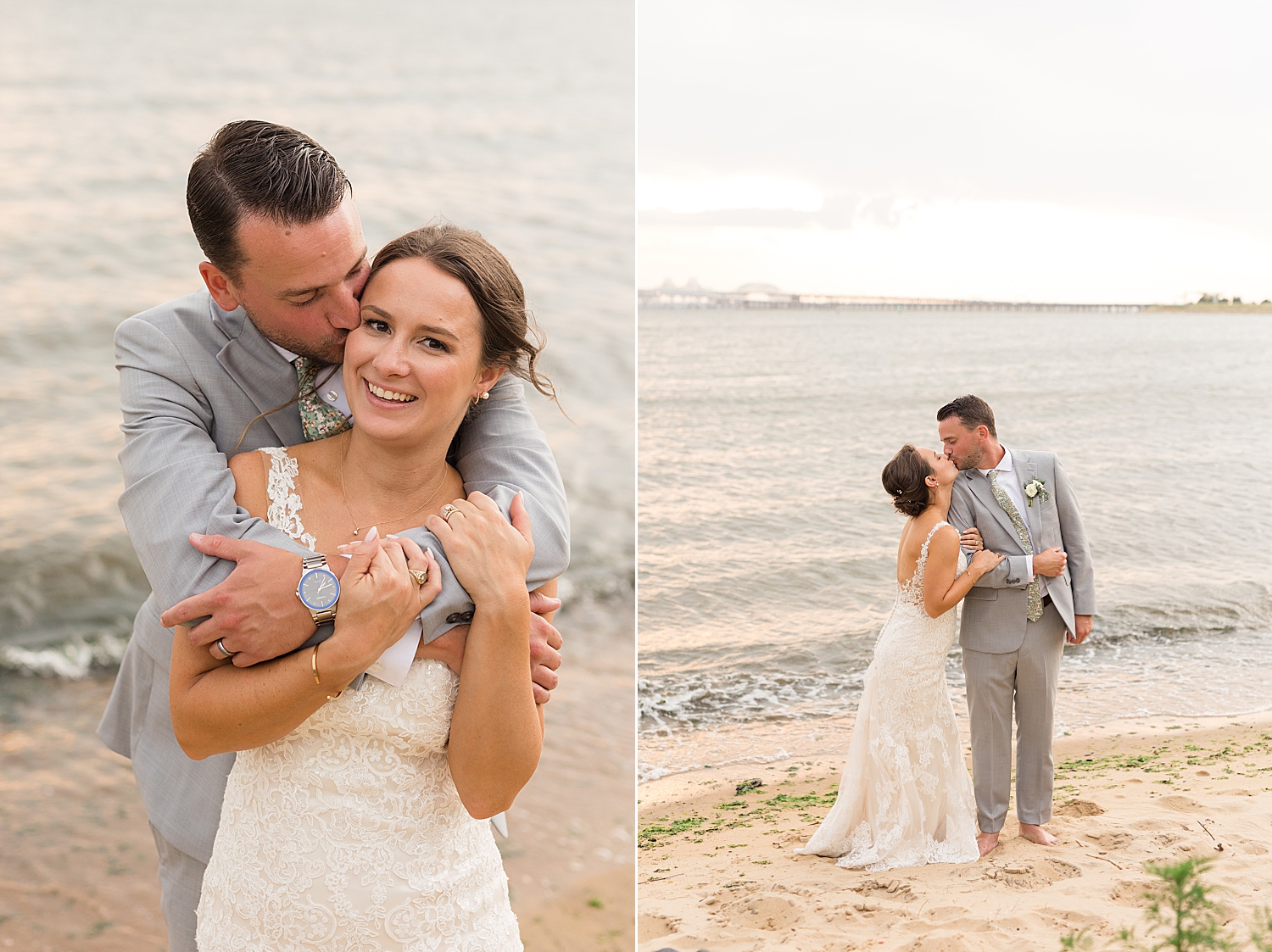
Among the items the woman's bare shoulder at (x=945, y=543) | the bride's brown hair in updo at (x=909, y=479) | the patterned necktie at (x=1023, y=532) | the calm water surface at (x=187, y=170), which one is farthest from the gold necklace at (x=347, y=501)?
the calm water surface at (x=187, y=170)

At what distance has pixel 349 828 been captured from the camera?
157 cm

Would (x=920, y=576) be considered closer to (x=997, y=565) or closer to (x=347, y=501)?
(x=997, y=565)

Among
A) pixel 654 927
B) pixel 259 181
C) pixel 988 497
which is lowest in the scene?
pixel 654 927

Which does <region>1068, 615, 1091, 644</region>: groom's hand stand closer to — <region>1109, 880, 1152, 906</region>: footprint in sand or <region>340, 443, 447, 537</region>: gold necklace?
<region>1109, 880, 1152, 906</region>: footprint in sand

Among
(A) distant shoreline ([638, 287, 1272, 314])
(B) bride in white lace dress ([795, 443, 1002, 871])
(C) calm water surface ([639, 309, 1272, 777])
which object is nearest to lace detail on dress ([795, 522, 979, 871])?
(B) bride in white lace dress ([795, 443, 1002, 871])

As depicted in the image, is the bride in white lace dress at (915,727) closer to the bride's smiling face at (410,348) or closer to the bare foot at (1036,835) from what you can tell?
the bare foot at (1036,835)

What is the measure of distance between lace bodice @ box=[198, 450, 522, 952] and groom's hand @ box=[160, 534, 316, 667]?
165mm

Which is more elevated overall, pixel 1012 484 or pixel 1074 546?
pixel 1012 484

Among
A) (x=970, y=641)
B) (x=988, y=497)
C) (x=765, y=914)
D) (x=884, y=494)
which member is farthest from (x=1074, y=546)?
(x=884, y=494)

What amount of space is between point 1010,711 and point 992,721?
9 centimetres

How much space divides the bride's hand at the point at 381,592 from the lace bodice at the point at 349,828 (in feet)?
0.46

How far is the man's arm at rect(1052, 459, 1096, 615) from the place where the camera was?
4395mm

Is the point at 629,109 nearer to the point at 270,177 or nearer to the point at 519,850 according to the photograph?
the point at 519,850

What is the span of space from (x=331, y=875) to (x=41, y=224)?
17179mm
